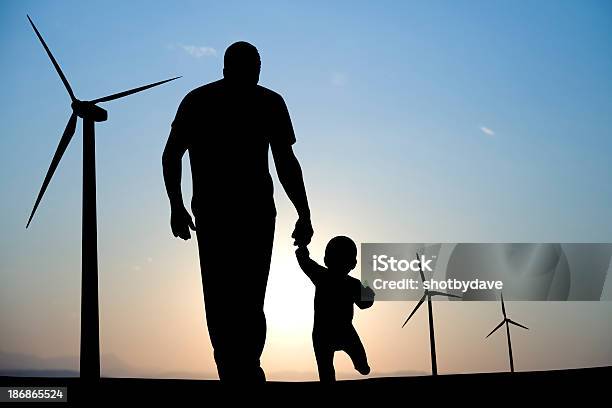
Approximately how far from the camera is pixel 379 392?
841 cm

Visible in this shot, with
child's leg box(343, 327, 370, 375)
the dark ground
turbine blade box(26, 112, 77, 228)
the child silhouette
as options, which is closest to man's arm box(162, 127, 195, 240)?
the dark ground

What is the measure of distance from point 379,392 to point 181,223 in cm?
285

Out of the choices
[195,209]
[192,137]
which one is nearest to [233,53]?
[192,137]

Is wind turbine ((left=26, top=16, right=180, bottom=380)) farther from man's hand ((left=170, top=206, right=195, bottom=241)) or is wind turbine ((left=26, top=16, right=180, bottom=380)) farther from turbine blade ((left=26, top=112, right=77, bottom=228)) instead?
man's hand ((left=170, top=206, right=195, bottom=241))

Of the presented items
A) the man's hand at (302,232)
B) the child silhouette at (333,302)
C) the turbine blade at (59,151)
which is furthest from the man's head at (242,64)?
the turbine blade at (59,151)

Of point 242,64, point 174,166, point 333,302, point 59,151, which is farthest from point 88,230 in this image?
point 242,64

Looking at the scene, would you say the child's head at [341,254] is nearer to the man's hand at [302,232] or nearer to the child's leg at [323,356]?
the child's leg at [323,356]

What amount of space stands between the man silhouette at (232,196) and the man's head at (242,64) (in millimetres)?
10

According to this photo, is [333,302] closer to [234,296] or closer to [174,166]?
[234,296]

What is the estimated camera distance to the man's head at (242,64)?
26.1 feet

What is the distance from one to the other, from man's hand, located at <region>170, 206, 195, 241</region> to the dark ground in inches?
62.0

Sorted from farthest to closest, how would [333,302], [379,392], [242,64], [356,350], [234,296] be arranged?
1. [356,350]
2. [333,302]
3. [379,392]
4. [242,64]
5. [234,296]

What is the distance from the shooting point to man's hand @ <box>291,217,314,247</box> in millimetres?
8516

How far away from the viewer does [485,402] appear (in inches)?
289
